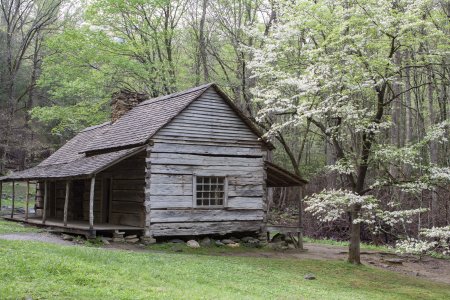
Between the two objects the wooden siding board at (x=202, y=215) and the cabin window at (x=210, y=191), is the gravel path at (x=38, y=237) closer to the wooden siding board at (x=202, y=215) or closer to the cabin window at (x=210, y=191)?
the wooden siding board at (x=202, y=215)

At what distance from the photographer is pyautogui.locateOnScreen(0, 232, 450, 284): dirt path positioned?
48.4ft

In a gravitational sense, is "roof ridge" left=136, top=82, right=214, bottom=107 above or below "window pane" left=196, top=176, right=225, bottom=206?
above

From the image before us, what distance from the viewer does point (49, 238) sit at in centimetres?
1510

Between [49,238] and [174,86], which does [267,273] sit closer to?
[49,238]

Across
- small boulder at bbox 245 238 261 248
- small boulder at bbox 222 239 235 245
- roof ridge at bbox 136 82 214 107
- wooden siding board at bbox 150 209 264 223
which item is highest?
roof ridge at bbox 136 82 214 107

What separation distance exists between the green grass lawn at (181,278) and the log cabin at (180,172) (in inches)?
91.4

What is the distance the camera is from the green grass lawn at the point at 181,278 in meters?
7.99

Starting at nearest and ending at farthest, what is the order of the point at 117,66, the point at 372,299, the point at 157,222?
the point at 372,299
the point at 157,222
the point at 117,66

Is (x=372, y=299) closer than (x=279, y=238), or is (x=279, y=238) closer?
(x=372, y=299)

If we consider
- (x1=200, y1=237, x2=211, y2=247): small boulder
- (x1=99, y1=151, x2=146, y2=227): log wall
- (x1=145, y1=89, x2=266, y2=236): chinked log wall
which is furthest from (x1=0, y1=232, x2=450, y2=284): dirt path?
(x1=99, y1=151, x2=146, y2=227): log wall

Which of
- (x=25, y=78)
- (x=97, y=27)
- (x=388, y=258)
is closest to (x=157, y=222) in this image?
(x=388, y=258)

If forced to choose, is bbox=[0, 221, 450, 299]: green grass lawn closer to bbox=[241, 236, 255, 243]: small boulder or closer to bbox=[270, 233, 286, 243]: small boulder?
bbox=[241, 236, 255, 243]: small boulder

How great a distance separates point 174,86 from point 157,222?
44.1ft

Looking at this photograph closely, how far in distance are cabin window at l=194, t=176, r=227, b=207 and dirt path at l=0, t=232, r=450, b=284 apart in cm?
220
